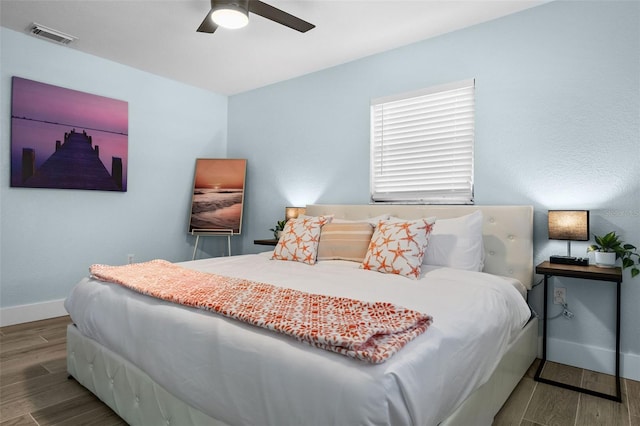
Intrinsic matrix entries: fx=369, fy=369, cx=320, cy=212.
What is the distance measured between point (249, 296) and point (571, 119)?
2.48 m

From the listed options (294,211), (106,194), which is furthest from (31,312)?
(294,211)

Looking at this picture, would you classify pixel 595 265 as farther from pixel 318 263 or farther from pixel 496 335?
pixel 318 263

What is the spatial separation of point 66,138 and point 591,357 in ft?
15.5

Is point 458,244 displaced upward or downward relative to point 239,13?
downward

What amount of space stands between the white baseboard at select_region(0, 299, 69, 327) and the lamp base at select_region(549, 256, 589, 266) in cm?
426

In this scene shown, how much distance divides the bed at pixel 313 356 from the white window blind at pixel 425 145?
584mm

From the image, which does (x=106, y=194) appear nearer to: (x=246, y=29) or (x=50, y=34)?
(x=50, y=34)

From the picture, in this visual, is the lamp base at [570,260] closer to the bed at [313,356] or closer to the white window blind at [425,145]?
the bed at [313,356]

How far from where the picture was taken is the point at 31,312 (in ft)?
11.1

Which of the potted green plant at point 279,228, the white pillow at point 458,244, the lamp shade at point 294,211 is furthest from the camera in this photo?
the potted green plant at point 279,228

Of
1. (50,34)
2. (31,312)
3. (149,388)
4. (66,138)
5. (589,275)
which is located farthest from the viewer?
(66,138)

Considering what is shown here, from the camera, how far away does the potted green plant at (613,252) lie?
7.54 ft

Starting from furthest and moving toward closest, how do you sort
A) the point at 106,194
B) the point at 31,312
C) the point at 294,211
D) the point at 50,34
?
the point at 294,211 → the point at 106,194 → the point at 31,312 → the point at 50,34

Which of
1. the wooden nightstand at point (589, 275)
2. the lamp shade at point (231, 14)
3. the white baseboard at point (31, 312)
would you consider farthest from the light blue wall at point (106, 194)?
the wooden nightstand at point (589, 275)
